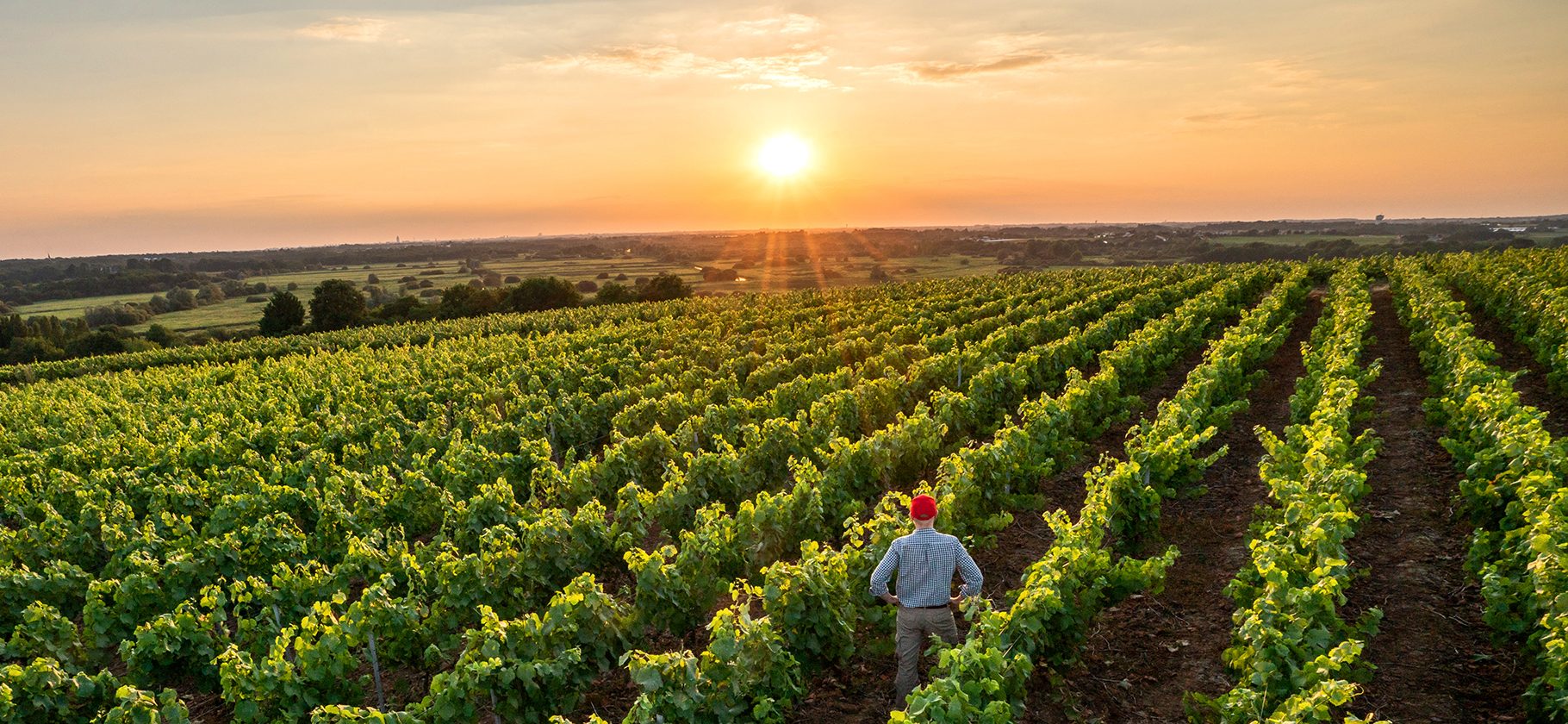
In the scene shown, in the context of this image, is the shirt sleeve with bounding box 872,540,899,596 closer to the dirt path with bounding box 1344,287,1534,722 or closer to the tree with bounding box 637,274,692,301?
the dirt path with bounding box 1344,287,1534,722

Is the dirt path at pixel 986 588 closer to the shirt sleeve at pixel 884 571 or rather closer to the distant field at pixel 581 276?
the shirt sleeve at pixel 884 571

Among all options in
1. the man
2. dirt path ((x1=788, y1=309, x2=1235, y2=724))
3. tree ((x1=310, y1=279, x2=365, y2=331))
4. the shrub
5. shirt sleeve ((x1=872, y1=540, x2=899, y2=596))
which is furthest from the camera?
the shrub

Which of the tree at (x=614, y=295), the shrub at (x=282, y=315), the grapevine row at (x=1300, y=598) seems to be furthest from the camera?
the tree at (x=614, y=295)

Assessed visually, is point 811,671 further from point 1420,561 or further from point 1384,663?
point 1420,561

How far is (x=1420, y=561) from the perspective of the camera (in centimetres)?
836

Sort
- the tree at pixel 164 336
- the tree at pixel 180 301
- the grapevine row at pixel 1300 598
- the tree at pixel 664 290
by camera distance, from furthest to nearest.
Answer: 1. the tree at pixel 180 301
2. the tree at pixel 664 290
3. the tree at pixel 164 336
4. the grapevine row at pixel 1300 598

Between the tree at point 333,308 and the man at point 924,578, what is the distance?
2654 inches

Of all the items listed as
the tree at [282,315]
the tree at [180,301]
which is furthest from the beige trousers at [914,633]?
the tree at [180,301]

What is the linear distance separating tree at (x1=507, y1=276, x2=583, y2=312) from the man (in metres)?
A: 65.9

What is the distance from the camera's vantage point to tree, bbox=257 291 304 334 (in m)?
62.4

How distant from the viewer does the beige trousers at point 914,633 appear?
5.80m

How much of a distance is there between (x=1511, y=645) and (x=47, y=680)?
42.7ft

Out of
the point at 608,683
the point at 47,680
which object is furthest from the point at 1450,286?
the point at 47,680

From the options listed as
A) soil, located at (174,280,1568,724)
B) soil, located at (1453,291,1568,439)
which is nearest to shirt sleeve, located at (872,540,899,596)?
soil, located at (174,280,1568,724)
